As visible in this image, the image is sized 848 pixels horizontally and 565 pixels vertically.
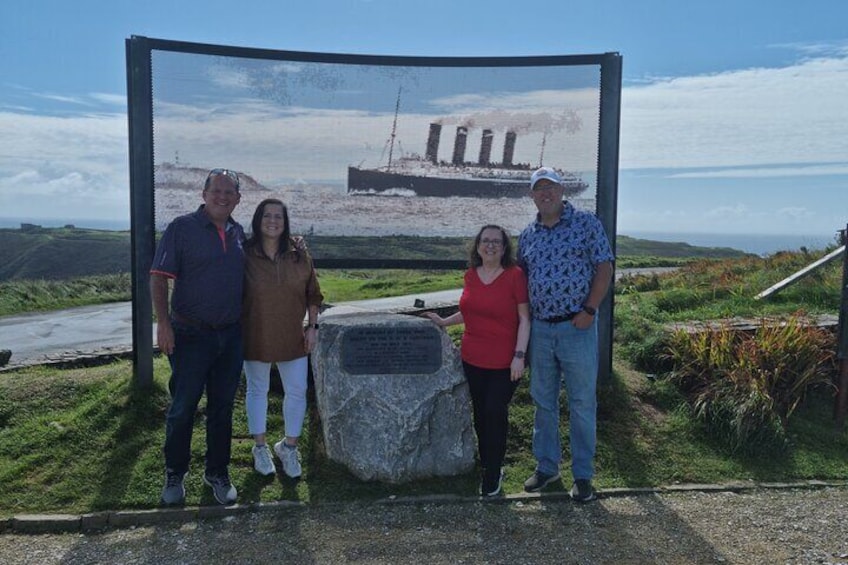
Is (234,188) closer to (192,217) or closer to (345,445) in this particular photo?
(192,217)

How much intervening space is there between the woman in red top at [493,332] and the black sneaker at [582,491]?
0.54m

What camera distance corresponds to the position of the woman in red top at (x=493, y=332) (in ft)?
16.3

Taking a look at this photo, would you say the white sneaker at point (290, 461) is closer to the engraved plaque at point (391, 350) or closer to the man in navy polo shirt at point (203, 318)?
the man in navy polo shirt at point (203, 318)

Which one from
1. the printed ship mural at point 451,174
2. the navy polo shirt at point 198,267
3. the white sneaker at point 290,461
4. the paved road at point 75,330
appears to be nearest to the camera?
the navy polo shirt at point 198,267

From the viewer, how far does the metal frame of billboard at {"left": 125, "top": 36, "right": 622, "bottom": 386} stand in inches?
248

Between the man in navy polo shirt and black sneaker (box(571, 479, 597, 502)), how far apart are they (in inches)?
93.3

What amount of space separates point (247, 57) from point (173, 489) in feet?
12.9

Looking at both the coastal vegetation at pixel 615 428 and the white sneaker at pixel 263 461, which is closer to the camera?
the coastal vegetation at pixel 615 428

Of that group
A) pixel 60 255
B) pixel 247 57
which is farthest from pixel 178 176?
pixel 60 255

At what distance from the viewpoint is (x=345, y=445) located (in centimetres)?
541

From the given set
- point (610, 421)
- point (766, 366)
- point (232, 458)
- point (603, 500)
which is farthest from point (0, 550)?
point (766, 366)

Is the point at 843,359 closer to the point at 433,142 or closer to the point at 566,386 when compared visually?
the point at 566,386

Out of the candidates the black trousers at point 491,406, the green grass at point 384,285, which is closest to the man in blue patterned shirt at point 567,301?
the black trousers at point 491,406

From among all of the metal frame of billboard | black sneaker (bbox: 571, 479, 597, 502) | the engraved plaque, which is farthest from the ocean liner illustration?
→ black sneaker (bbox: 571, 479, 597, 502)
